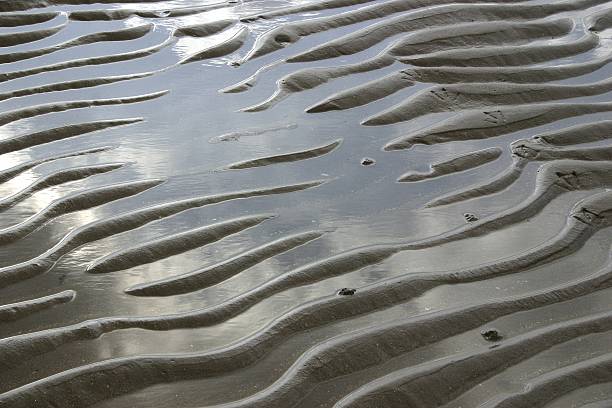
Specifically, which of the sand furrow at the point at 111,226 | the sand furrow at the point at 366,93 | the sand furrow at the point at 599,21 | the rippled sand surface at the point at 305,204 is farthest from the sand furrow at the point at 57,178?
the sand furrow at the point at 599,21

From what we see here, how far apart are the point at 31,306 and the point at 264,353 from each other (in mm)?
647

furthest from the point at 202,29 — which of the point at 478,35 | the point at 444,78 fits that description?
the point at 478,35

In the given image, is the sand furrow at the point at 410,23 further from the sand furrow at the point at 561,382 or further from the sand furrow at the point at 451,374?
the sand furrow at the point at 561,382

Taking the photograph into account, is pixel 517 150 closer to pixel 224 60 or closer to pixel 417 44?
pixel 417 44

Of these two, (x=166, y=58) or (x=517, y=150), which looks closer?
(x=517, y=150)

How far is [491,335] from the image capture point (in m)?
2.59

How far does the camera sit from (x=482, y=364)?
97.0 inches

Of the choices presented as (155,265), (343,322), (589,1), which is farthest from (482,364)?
(589,1)

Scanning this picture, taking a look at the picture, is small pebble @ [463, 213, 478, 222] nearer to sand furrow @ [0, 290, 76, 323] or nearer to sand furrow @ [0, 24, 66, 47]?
sand furrow @ [0, 290, 76, 323]

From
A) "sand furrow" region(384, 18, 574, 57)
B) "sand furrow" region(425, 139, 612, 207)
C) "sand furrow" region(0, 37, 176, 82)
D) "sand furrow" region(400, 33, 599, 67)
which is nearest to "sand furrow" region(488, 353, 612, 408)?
"sand furrow" region(425, 139, 612, 207)

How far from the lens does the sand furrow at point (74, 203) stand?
9.92 feet

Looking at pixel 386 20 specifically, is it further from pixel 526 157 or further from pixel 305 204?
pixel 305 204

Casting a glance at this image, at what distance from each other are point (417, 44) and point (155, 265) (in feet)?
7.26

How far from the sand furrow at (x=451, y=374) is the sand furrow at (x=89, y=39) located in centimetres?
270
